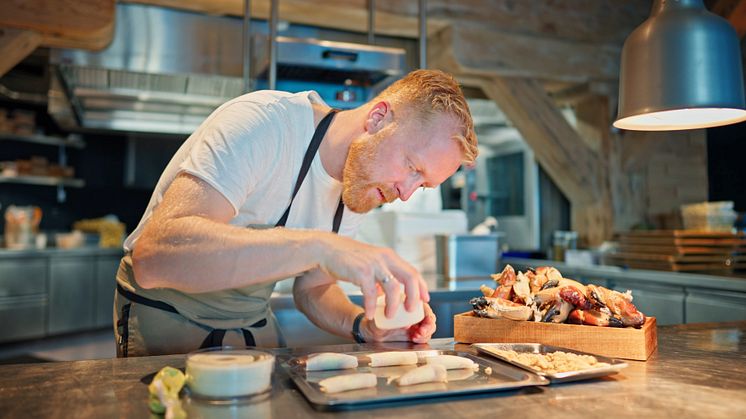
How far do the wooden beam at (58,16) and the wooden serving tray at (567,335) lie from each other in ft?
9.11

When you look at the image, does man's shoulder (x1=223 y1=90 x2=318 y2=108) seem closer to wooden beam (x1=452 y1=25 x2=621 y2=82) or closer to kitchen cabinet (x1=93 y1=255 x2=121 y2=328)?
wooden beam (x1=452 y1=25 x2=621 y2=82)

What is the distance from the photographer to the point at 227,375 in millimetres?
838

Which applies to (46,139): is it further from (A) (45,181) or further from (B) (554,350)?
(B) (554,350)

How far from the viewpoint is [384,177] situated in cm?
141

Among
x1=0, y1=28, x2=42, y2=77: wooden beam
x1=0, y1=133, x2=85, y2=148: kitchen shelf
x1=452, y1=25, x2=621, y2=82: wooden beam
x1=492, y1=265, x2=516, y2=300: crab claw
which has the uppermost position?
x1=452, y1=25, x2=621, y2=82: wooden beam

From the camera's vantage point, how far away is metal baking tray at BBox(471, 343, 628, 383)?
97cm

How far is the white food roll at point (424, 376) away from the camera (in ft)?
3.02

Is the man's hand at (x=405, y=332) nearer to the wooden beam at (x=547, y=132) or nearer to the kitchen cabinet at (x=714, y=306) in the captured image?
the kitchen cabinet at (x=714, y=306)

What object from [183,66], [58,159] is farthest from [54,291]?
[183,66]

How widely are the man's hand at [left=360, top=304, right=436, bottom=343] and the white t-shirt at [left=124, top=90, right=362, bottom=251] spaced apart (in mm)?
302

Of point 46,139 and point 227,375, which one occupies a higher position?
point 46,139

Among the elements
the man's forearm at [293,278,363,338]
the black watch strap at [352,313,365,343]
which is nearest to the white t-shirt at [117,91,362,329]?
the man's forearm at [293,278,363,338]

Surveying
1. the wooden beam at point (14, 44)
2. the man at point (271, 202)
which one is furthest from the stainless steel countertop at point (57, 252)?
the man at point (271, 202)

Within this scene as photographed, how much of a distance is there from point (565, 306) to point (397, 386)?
1.76 feet
